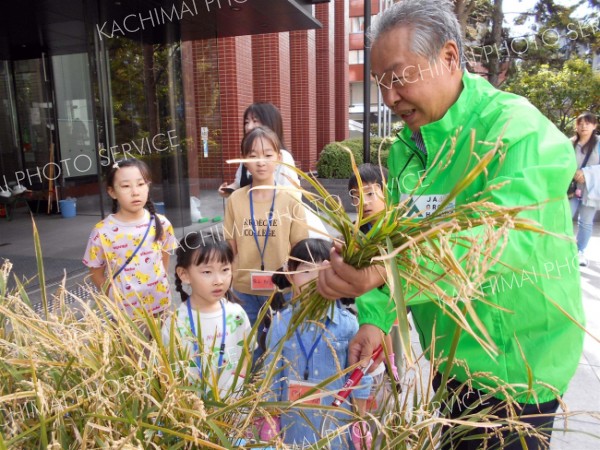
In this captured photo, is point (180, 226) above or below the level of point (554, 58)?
below

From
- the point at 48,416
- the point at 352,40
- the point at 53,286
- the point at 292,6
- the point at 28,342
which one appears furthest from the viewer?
the point at 352,40

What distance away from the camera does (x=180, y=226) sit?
25.3ft

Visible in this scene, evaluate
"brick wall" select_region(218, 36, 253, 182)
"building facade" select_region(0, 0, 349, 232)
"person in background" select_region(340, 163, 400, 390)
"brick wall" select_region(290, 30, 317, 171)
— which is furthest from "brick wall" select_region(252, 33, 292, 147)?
"person in background" select_region(340, 163, 400, 390)

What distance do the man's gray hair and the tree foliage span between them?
12056mm

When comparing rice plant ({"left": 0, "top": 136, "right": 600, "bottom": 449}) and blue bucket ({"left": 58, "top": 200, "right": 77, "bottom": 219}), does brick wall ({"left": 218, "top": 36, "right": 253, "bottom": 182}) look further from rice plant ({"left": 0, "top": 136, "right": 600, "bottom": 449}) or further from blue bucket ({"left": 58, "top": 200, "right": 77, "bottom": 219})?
rice plant ({"left": 0, "top": 136, "right": 600, "bottom": 449})

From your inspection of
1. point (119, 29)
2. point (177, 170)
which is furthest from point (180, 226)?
point (119, 29)

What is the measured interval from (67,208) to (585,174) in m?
7.99

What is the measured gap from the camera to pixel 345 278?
1045 mm

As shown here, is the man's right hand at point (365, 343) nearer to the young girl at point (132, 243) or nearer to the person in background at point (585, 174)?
the young girl at point (132, 243)

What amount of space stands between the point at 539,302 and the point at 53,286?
4.66 metres

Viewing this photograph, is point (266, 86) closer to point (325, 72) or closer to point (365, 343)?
point (325, 72)

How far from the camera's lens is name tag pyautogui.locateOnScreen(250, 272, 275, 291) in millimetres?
2809

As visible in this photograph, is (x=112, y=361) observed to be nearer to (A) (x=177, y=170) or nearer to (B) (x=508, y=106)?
(B) (x=508, y=106)

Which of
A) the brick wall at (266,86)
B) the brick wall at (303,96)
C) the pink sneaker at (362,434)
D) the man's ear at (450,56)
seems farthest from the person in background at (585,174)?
the brick wall at (303,96)
